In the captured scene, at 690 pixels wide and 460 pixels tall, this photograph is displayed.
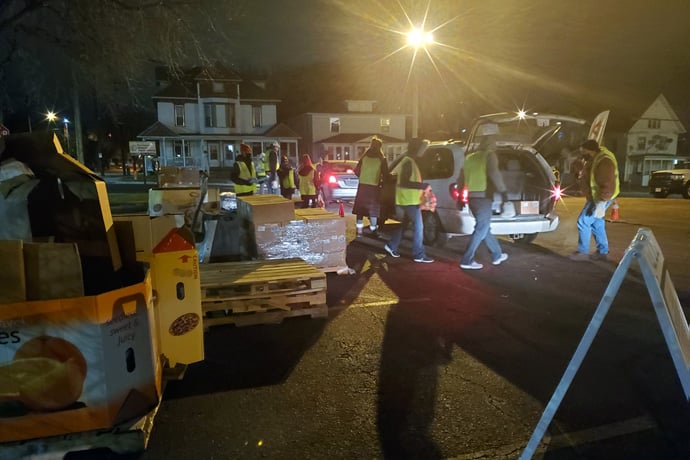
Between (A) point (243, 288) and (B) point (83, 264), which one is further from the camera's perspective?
(A) point (243, 288)

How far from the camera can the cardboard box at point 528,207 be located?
812 centimetres

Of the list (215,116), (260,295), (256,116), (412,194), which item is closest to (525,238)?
(412,194)

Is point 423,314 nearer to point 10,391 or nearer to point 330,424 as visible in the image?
point 330,424

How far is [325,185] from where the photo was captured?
52.5 ft

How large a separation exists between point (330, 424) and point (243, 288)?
1.93 meters

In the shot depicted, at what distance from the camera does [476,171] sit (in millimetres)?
7234

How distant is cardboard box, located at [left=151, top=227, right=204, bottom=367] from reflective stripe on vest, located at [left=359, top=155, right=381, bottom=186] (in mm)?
5240

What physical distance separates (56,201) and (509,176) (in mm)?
7153

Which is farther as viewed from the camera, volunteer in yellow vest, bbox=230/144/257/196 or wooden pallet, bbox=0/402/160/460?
volunteer in yellow vest, bbox=230/144/257/196

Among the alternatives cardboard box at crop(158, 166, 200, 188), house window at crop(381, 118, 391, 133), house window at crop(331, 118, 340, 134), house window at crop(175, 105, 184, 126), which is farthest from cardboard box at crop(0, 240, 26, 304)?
house window at crop(381, 118, 391, 133)

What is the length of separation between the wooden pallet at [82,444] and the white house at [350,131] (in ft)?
129

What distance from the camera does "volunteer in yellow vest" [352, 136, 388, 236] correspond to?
8.45 meters

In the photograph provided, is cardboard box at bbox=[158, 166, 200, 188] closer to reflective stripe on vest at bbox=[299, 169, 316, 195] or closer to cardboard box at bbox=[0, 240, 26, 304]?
reflective stripe on vest at bbox=[299, 169, 316, 195]

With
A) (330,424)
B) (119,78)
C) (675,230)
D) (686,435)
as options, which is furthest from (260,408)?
(119,78)
